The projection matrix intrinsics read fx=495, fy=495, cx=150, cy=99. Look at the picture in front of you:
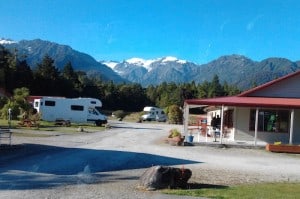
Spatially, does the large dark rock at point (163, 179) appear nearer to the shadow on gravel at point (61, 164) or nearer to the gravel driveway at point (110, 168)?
the gravel driveway at point (110, 168)

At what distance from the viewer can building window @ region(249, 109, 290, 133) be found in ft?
104

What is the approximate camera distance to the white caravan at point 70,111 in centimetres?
5019

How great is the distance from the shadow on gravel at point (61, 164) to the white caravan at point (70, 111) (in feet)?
88.3

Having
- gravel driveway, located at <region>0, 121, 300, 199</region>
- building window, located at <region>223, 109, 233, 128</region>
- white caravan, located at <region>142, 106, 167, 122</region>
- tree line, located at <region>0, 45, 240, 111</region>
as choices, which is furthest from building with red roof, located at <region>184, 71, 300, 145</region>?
tree line, located at <region>0, 45, 240, 111</region>

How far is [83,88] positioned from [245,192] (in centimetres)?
8906

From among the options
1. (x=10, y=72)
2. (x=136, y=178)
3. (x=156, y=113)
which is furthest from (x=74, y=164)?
(x=10, y=72)

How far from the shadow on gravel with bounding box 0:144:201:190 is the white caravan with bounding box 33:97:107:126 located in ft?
88.3

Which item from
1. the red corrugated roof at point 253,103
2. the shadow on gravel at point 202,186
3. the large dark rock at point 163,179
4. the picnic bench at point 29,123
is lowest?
the shadow on gravel at point 202,186

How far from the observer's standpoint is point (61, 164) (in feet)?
54.2

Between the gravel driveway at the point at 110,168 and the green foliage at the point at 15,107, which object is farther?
the green foliage at the point at 15,107

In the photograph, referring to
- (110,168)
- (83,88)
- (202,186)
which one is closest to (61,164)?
(110,168)

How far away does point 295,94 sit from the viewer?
3319cm

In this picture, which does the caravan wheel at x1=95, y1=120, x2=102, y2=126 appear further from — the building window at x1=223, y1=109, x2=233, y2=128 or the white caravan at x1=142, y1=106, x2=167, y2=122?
the white caravan at x1=142, y1=106, x2=167, y2=122

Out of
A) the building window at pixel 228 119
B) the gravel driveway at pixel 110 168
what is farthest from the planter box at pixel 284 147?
the building window at pixel 228 119
